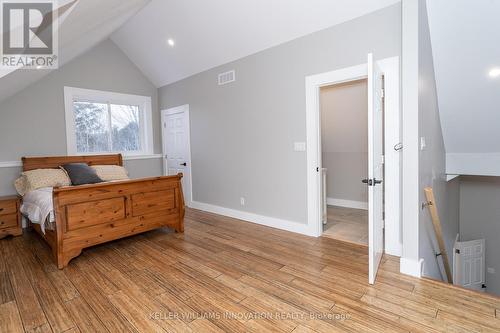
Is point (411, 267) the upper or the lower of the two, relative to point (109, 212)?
lower

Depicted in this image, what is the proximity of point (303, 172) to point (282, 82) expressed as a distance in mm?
1256

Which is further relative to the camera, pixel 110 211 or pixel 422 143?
pixel 110 211

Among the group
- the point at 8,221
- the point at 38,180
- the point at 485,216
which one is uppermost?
the point at 38,180

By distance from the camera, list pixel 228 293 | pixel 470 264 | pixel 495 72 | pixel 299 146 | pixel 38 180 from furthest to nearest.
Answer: pixel 470 264
pixel 38 180
pixel 299 146
pixel 495 72
pixel 228 293

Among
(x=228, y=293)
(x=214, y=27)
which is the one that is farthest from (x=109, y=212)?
(x=214, y=27)

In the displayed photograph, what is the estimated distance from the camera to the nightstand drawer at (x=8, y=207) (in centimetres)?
347

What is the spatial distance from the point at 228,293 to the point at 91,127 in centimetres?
439

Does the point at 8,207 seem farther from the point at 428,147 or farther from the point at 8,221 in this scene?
the point at 428,147

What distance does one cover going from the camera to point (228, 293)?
205 centimetres

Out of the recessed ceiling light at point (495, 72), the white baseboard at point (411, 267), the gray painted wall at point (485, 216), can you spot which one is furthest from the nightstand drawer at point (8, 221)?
the gray painted wall at point (485, 216)

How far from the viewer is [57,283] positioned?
225cm

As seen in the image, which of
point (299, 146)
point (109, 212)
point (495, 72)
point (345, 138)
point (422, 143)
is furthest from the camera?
point (345, 138)

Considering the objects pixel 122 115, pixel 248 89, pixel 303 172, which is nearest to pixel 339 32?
pixel 248 89

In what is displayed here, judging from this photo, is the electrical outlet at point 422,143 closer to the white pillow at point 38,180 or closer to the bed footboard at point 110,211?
the bed footboard at point 110,211
